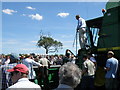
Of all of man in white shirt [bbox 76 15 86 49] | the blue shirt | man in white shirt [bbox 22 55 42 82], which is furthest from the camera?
man in white shirt [bbox 76 15 86 49]

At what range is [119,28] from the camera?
622 cm

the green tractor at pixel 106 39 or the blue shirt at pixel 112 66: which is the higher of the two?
the green tractor at pixel 106 39

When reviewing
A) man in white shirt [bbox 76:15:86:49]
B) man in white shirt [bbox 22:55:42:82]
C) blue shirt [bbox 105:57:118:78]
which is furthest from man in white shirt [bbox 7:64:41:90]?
man in white shirt [bbox 76:15:86:49]

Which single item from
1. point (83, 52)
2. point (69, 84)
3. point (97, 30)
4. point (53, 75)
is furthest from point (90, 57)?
point (69, 84)

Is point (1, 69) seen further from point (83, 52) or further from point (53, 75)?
point (83, 52)

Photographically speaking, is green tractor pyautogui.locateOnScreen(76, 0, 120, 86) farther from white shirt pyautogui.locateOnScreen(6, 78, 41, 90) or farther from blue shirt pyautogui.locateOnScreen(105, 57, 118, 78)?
white shirt pyautogui.locateOnScreen(6, 78, 41, 90)

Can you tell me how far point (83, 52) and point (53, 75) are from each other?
150 centimetres

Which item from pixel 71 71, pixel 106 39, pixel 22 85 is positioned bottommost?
pixel 22 85

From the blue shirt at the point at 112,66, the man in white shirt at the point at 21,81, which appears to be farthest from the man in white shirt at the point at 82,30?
the man in white shirt at the point at 21,81

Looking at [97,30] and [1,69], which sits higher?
[97,30]

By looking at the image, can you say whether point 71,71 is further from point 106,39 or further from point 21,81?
point 106,39

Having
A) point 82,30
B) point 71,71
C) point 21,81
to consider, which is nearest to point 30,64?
point 82,30

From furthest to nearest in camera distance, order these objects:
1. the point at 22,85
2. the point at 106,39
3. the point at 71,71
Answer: the point at 106,39
the point at 22,85
the point at 71,71

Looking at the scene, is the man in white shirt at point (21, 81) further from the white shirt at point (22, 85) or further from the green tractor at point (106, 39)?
the green tractor at point (106, 39)
